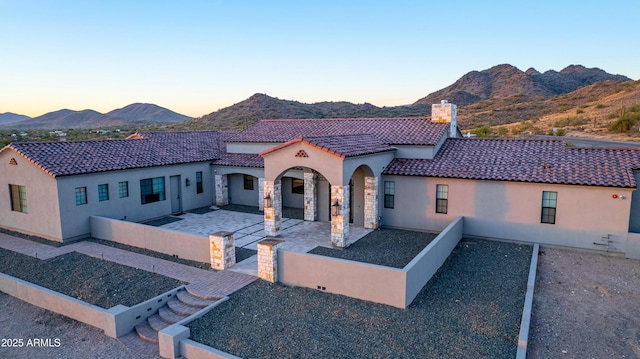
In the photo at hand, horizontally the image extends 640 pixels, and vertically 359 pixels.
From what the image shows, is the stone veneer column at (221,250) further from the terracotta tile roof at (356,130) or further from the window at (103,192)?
the terracotta tile roof at (356,130)

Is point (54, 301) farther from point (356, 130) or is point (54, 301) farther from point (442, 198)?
point (356, 130)

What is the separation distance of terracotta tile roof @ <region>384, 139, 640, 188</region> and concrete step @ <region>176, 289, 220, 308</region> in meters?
9.91

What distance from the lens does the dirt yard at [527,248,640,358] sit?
29.5ft

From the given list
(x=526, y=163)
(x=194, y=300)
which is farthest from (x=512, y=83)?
(x=194, y=300)

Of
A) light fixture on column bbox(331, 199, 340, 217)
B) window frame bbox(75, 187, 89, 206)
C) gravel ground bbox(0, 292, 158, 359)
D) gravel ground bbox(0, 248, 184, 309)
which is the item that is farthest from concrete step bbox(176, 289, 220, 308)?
window frame bbox(75, 187, 89, 206)

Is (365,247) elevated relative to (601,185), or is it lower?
lower

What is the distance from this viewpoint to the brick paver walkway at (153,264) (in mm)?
12258

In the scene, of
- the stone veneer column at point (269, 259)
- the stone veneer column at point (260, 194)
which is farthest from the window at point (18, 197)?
the stone veneer column at point (269, 259)

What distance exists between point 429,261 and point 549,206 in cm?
652

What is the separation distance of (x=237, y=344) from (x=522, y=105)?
64635 mm

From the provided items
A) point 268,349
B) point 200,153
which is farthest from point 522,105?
point 268,349

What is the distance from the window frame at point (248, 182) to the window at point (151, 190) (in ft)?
15.2

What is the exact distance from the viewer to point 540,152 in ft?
58.2

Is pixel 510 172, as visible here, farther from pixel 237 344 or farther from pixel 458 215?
pixel 237 344
